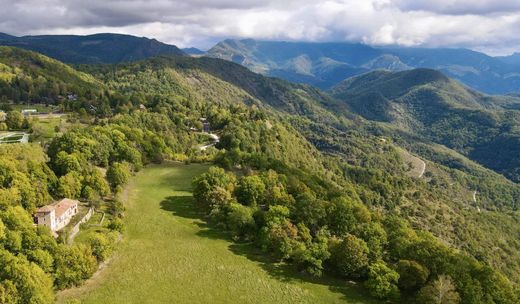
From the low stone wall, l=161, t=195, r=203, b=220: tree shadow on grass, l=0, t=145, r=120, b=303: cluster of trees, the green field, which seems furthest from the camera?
l=161, t=195, r=203, b=220: tree shadow on grass

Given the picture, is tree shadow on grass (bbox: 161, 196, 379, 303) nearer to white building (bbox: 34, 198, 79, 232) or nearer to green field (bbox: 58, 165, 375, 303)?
green field (bbox: 58, 165, 375, 303)

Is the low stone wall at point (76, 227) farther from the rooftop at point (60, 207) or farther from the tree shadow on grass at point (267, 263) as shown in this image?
the tree shadow on grass at point (267, 263)

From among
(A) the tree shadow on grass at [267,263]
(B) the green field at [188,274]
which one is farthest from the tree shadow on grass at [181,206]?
(B) the green field at [188,274]

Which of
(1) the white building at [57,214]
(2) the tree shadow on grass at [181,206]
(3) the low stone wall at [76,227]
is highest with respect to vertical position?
(1) the white building at [57,214]

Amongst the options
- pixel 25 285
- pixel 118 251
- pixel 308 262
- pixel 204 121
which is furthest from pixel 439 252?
pixel 204 121

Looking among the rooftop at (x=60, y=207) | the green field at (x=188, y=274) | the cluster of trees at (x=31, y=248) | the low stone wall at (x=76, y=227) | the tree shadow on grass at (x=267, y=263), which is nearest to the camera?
the cluster of trees at (x=31, y=248)

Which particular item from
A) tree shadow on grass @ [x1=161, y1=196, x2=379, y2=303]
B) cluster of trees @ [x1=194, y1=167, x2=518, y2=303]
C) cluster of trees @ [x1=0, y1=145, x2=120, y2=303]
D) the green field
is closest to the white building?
cluster of trees @ [x1=0, y1=145, x2=120, y2=303]
